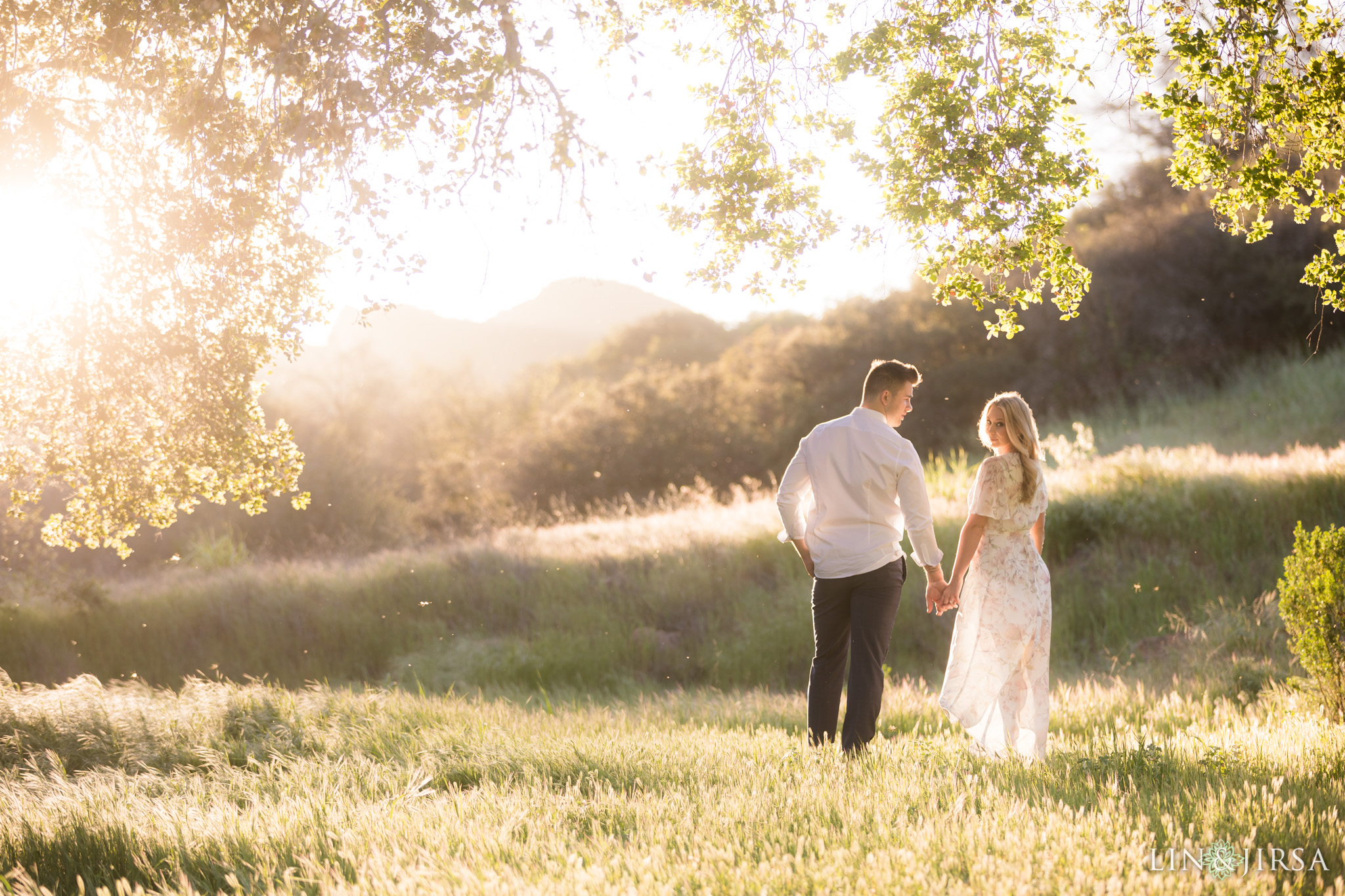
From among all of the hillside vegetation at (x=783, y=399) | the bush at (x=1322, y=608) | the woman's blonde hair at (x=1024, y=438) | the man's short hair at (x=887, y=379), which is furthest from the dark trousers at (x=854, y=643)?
the hillside vegetation at (x=783, y=399)

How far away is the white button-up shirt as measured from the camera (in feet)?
16.6

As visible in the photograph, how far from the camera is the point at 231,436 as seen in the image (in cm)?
720

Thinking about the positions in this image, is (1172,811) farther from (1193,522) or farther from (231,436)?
(1193,522)

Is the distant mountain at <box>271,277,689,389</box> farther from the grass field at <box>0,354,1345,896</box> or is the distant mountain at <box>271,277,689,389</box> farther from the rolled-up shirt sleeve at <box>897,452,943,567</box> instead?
the rolled-up shirt sleeve at <box>897,452,943,567</box>

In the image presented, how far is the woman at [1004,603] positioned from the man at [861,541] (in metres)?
0.34

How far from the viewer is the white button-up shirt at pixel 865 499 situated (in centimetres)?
506

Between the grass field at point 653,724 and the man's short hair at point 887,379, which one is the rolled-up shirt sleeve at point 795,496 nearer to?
the man's short hair at point 887,379

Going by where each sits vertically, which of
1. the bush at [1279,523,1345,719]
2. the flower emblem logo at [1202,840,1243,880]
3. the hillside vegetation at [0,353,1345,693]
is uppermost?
the bush at [1279,523,1345,719]

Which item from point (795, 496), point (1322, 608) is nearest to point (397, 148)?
point (795, 496)

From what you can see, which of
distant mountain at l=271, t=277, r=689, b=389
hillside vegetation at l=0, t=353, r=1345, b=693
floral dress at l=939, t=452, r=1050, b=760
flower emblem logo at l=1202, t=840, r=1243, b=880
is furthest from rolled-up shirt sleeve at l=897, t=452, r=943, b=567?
distant mountain at l=271, t=277, r=689, b=389

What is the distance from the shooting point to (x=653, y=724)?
7.02 m

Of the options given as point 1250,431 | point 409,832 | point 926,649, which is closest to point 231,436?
point 409,832

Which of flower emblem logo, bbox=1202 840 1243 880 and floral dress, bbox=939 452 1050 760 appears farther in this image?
floral dress, bbox=939 452 1050 760

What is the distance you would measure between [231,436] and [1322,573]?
7837 mm
